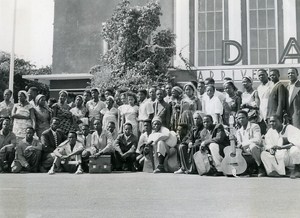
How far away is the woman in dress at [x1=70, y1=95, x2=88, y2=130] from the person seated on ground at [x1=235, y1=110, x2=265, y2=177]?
3.52 metres

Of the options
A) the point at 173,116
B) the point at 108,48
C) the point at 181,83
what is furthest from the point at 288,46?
the point at 173,116

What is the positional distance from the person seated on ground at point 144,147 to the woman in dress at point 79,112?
58.3 inches

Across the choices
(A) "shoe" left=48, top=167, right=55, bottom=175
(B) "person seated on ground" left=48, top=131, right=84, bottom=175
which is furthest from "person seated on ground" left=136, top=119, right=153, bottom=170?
(A) "shoe" left=48, top=167, right=55, bottom=175

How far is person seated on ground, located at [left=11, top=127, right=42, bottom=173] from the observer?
28.8 ft

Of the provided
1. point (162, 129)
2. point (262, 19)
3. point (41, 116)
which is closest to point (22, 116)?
point (41, 116)

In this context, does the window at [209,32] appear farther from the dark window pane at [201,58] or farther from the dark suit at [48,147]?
the dark suit at [48,147]

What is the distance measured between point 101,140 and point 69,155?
2.51 ft

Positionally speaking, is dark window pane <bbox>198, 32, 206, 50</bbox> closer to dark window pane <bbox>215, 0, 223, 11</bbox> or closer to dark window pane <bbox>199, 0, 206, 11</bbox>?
dark window pane <bbox>199, 0, 206, 11</bbox>

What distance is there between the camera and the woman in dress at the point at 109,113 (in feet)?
31.3

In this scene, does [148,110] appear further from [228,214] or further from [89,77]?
[89,77]

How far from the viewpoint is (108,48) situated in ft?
63.6

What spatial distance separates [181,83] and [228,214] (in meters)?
12.9

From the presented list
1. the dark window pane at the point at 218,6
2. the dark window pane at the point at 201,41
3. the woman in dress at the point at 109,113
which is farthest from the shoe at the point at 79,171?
the dark window pane at the point at 218,6

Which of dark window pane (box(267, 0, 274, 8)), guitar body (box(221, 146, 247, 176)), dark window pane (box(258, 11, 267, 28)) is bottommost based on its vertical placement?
guitar body (box(221, 146, 247, 176))
